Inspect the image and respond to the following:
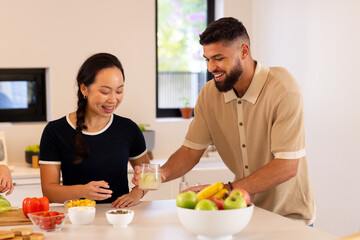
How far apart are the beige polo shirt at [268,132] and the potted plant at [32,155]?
2.01 m

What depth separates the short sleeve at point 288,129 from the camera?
2521mm

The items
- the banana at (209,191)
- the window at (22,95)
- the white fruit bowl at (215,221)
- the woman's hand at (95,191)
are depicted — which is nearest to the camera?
the white fruit bowl at (215,221)

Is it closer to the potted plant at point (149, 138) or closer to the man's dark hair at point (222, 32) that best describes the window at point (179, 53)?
the potted plant at point (149, 138)

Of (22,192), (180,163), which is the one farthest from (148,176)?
(22,192)

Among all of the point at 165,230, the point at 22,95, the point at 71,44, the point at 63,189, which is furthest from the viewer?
the point at 22,95

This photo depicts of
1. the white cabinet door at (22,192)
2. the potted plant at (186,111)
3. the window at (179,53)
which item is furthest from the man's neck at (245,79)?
the window at (179,53)

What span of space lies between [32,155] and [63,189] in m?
1.93

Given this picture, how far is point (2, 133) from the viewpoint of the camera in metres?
4.47

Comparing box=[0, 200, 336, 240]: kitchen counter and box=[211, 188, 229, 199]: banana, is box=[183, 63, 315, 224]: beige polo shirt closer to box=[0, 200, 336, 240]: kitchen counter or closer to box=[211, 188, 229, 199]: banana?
box=[0, 200, 336, 240]: kitchen counter

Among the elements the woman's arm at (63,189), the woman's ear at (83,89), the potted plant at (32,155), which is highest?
the woman's ear at (83,89)

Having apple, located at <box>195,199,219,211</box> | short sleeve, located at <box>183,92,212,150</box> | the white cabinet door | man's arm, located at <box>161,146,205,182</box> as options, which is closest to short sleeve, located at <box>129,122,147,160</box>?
man's arm, located at <box>161,146,205,182</box>

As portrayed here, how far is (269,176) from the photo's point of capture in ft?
8.13

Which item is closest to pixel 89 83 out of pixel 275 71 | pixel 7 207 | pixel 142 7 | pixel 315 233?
pixel 7 207

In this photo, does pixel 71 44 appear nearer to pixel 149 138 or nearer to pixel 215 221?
pixel 149 138
